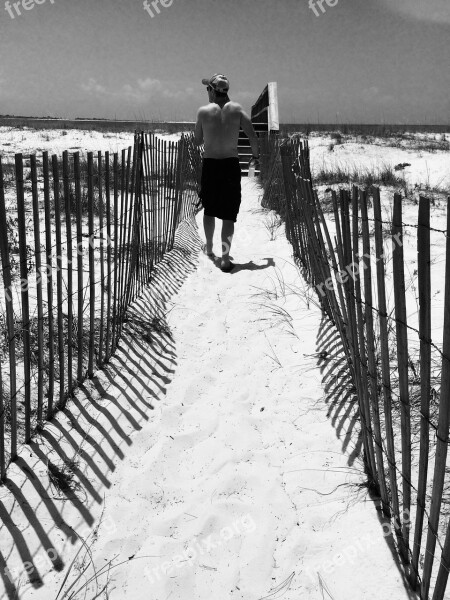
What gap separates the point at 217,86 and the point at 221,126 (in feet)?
1.06

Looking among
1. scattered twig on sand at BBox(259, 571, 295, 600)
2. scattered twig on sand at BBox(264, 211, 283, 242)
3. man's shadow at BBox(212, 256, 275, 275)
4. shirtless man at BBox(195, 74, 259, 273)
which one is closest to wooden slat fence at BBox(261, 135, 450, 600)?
scattered twig on sand at BBox(259, 571, 295, 600)

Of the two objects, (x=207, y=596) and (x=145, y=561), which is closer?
(x=207, y=596)

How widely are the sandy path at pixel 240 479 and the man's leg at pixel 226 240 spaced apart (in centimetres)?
133

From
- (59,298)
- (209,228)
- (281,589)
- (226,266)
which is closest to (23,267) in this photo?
(59,298)

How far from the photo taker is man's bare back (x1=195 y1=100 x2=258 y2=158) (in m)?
4.51

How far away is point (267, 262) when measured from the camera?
4973 millimetres

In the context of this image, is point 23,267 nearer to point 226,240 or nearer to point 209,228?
point 226,240

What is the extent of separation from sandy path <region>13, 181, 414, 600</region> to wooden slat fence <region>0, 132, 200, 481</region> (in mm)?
297

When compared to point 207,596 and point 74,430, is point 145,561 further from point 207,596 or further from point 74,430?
point 74,430

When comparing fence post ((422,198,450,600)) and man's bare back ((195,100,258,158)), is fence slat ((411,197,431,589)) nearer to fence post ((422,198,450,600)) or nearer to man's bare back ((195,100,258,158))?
fence post ((422,198,450,600))

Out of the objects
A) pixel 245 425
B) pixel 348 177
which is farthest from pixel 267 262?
pixel 348 177

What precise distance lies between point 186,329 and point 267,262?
5.29ft

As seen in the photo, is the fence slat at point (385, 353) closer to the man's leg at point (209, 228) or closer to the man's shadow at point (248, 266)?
the man's shadow at point (248, 266)

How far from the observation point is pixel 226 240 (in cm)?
498
